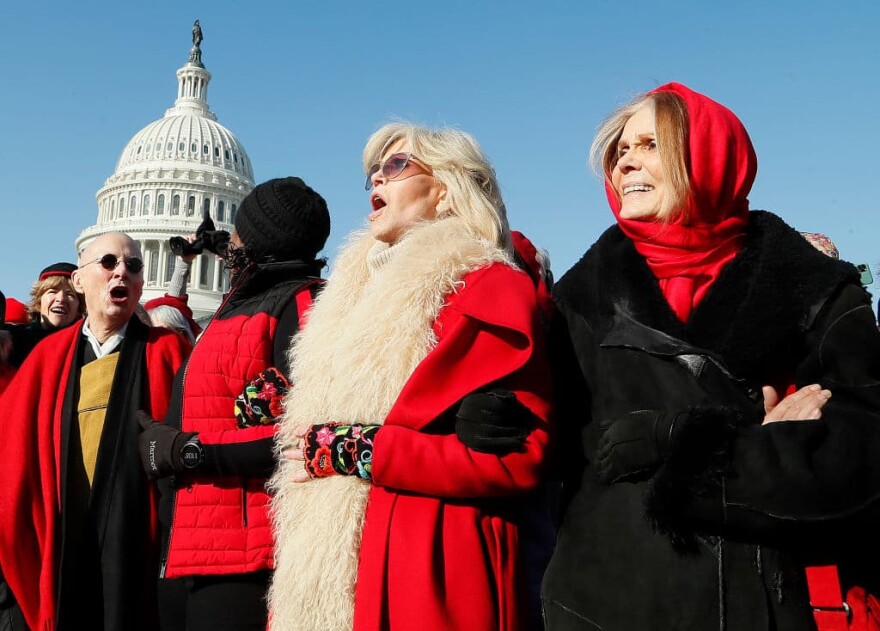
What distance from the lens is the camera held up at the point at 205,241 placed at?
4.09 metres

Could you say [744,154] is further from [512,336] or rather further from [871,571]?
[871,571]

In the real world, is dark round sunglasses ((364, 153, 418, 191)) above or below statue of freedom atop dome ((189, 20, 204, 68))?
below

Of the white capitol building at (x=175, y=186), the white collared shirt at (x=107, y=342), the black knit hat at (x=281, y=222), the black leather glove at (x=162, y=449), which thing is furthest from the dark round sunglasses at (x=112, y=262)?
the white capitol building at (x=175, y=186)

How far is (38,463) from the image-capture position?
367 centimetres

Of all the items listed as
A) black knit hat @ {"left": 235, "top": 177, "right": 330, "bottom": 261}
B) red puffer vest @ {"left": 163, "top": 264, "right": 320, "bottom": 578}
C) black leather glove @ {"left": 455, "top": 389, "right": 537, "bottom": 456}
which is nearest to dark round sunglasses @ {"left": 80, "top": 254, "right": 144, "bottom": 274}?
black knit hat @ {"left": 235, "top": 177, "right": 330, "bottom": 261}

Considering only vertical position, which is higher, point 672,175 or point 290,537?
point 672,175

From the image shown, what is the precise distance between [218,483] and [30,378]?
1.42m

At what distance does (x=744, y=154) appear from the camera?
203 centimetres

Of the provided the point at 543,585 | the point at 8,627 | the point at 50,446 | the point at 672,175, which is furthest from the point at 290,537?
the point at 8,627

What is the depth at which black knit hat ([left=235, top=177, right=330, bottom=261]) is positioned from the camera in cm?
320

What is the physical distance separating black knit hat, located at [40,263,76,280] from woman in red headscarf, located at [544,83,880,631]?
4.20m

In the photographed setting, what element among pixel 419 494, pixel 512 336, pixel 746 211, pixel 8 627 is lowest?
pixel 8 627

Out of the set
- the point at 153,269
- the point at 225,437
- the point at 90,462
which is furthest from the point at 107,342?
the point at 153,269

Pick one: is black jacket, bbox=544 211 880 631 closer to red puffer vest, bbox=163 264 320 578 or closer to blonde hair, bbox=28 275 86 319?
red puffer vest, bbox=163 264 320 578
